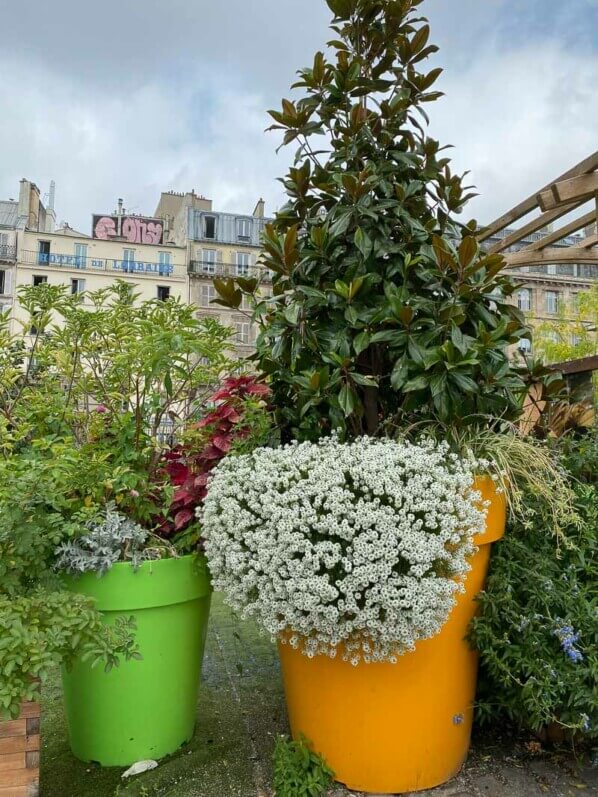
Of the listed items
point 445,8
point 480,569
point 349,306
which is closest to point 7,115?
point 445,8

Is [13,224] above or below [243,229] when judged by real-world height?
below

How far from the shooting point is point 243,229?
113ft

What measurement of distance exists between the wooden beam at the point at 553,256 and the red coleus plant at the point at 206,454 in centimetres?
282

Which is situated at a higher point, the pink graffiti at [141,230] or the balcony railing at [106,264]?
the pink graffiti at [141,230]

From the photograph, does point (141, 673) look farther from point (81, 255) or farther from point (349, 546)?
point (81, 255)

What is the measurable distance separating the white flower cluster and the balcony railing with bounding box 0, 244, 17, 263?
1294 inches

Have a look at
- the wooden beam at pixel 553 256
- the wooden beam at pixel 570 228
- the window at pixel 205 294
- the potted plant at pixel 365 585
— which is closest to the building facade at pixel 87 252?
the window at pixel 205 294

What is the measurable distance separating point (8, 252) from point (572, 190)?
32.4 metres

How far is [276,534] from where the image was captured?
1.42 m

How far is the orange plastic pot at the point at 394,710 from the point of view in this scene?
59.4 inches

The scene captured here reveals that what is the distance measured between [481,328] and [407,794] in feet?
4.39

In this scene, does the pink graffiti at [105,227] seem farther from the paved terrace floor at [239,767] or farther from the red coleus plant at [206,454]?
the paved terrace floor at [239,767]

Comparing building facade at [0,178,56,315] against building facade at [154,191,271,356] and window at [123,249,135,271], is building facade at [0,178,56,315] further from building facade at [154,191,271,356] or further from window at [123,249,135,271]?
building facade at [154,191,271,356]

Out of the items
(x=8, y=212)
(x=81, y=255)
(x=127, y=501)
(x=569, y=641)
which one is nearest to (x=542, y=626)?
(x=569, y=641)
